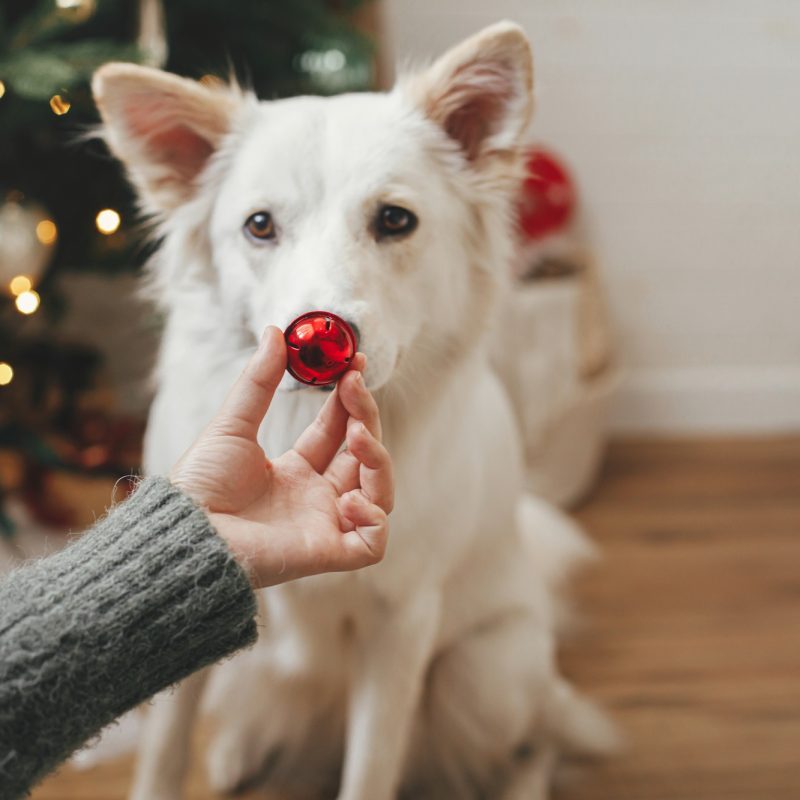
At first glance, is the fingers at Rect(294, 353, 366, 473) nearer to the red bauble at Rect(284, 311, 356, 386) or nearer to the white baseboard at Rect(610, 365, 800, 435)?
the red bauble at Rect(284, 311, 356, 386)

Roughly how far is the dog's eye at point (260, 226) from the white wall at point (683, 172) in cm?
188

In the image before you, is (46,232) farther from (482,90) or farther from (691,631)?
(691,631)

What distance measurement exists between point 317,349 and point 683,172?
8.04ft

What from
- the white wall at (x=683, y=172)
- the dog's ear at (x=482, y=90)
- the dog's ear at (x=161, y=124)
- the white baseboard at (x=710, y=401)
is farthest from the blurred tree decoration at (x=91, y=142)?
the white baseboard at (x=710, y=401)

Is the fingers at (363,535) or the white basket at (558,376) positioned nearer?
the fingers at (363,535)

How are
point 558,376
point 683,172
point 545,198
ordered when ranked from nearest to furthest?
point 558,376, point 545,198, point 683,172

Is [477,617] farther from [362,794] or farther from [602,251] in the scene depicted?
[602,251]

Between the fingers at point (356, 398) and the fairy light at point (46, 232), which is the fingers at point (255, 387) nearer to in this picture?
the fingers at point (356, 398)

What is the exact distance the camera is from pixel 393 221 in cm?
110

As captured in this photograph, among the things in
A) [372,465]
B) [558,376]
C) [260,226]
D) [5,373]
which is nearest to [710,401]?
[558,376]

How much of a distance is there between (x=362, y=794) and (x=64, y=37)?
170 centimetres

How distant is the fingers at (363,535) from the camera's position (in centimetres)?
87

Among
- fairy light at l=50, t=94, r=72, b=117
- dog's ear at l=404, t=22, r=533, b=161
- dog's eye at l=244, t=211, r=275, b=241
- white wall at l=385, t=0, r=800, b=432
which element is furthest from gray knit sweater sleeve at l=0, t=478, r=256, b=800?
white wall at l=385, t=0, r=800, b=432

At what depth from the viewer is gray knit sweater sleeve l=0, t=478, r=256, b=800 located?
73 centimetres
